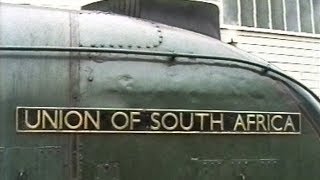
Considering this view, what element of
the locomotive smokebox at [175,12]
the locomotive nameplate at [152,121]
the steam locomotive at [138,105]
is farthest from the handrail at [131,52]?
the locomotive smokebox at [175,12]

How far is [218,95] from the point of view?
355 cm

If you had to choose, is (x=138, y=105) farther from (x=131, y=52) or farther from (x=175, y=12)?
(x=175, y=12)

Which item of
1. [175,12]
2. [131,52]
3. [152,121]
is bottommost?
[152,121]

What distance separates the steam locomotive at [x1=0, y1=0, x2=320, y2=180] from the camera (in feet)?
10.5

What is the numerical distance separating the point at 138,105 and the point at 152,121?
0.11m

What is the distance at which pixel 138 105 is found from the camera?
336 cm

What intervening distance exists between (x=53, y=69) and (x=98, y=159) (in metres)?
0.48

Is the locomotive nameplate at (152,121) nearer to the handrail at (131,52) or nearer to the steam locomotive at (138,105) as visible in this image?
the steam locomotive at (138,105)

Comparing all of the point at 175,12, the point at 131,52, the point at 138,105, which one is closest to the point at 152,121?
the point at 138,105

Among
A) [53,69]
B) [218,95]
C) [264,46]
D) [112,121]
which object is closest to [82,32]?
[53,69]

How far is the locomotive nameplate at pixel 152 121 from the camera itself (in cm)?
319

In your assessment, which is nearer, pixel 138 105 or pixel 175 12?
pixel 138 105

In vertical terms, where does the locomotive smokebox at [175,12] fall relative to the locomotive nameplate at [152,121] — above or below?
above

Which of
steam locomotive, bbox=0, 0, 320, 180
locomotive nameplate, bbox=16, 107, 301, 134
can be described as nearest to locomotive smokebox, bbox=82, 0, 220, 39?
steam locomotive, bbox=0, 0, 320, 180
